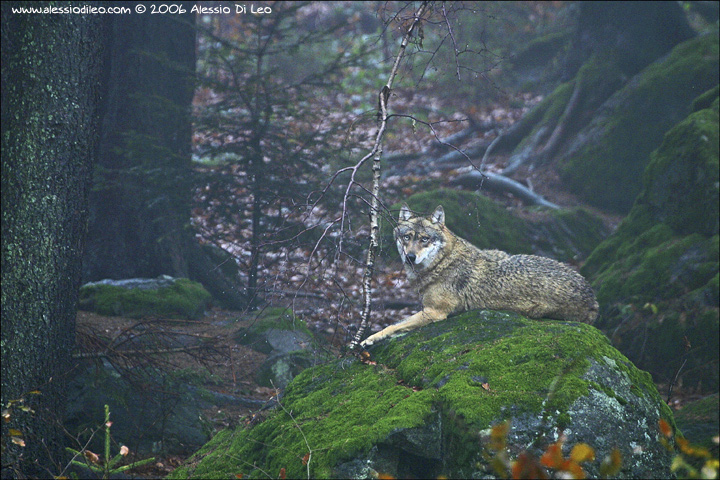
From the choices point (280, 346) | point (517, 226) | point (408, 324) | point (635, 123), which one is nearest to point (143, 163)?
point (280, 346)

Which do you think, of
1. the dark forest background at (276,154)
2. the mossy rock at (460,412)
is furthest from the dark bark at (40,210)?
the mossy rock at (460,412)

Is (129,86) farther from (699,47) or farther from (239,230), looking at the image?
(699,47)

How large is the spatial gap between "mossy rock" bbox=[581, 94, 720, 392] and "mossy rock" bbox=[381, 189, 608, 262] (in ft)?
6.03

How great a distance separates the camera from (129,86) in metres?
10.9

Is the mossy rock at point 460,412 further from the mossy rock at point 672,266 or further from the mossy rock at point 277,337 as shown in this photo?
the mossy rock at point 277,337

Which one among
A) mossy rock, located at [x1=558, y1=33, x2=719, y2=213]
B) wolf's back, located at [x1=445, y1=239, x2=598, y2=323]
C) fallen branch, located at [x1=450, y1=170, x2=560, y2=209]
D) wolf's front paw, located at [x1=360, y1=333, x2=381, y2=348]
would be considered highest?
mossy rock, located at [x1=558, y1=33, x2=719, y2=213]

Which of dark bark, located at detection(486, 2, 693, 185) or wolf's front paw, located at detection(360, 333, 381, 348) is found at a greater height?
dark bark, located at detection(486, 2, 693, 185)

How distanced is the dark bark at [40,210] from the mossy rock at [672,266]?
7.49 meters

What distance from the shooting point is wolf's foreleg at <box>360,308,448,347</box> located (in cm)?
563

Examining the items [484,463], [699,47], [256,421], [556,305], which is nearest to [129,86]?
[256,421]

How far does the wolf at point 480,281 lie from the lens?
6.41 m

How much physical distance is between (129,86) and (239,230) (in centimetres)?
377

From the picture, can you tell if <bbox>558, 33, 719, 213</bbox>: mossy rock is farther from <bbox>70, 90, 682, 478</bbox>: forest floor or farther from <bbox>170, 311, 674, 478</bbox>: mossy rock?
<bbox>170, 311, 674, 478</bbox>: mossy rock

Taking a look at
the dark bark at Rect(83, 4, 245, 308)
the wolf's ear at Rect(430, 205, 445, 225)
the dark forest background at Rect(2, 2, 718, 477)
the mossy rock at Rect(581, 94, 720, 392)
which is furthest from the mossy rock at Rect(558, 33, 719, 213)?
the dark bark at Rect(83, 4, 245, 308)
